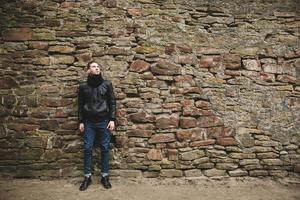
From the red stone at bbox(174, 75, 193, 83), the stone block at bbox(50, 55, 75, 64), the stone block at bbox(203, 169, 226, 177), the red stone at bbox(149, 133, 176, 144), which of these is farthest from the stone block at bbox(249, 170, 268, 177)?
the stone block at bbox(50, 55, 75, 64)

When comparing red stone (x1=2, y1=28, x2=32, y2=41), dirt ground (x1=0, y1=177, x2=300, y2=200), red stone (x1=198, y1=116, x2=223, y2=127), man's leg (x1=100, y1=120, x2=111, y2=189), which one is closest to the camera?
dirt ground (x1=0, y1=177, x2=300, y2=200)

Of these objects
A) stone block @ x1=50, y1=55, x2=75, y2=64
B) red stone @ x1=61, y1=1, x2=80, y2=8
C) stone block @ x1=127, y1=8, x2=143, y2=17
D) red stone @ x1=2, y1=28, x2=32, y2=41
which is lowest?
stone block @ x1=50, y1=55, x2=75, y2=64

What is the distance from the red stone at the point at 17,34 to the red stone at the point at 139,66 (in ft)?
4.60

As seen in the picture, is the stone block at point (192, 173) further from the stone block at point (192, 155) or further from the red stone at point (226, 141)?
the red stone at point (226, 141)

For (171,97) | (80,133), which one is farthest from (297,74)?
(80,133)

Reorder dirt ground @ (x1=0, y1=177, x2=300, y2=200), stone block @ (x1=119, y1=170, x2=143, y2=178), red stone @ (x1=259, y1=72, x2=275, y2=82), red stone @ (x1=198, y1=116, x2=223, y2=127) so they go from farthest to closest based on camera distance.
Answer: red stone @ (x1=259, y1=72, x2=275, y2=82)
red stone @ (x1=198, y1=116, x2=223, y2=127)
stone block @ (x1=119, y1=170, x2=143, y2=178)
dirt ground @ (x1=0, y1=177, x2=300, y2=200)

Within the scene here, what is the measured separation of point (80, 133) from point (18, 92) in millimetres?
970

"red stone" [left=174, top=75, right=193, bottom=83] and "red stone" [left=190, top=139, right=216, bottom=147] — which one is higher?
"red stone" [left=174, top=75, right=193, bottom=83]

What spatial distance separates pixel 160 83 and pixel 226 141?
3.97ft

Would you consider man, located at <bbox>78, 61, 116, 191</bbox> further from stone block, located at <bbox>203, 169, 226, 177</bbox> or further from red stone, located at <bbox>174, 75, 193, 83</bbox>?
stone block, located at <bbox>203, 169, 226, 177</bbox>

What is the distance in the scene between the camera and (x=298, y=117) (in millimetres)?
4934

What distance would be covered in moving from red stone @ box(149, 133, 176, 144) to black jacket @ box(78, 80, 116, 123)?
0.64 m

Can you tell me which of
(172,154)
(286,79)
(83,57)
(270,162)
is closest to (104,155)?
(172,154)

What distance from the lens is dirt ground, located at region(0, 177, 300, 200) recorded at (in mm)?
4164
